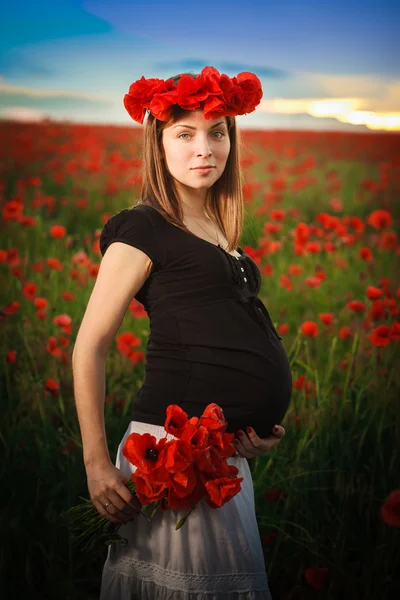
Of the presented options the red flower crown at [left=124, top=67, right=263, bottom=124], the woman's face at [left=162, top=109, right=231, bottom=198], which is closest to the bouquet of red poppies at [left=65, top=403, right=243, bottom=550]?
the woman's face at [left=162, top=109, right=231, bottom=198]

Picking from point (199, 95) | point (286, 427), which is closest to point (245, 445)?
point (199, 95)

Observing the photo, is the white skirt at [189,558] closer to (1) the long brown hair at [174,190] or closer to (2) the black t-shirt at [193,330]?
(2) the black t-shirt at [193,330]

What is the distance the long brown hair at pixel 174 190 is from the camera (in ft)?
4.17

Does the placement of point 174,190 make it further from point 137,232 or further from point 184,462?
point 184,462

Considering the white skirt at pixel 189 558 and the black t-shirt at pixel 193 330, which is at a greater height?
the black t-shirt at pixel 193 330

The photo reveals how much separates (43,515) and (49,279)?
1.38 meters

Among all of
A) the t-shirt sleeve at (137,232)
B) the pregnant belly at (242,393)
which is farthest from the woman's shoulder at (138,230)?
the pregnant belly at (242,393)

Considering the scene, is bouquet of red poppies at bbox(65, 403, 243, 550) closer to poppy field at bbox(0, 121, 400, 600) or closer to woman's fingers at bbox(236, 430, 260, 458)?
woman's fingers at bbox(236, 430, 260, 458)

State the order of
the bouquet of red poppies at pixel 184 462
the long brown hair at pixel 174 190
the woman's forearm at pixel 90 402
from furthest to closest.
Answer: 1. the long brown hair at pixel 174 190
2. the woman's forearm at pixel 90 402
3. the bouquet of red poppies at pixel 184 462

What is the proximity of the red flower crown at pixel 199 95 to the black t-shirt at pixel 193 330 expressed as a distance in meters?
0.19

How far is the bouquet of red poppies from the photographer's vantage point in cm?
104

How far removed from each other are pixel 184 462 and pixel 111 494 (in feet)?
0.52

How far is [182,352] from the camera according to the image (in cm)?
121

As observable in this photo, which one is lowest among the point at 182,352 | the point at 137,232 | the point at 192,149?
the point at 182,352
